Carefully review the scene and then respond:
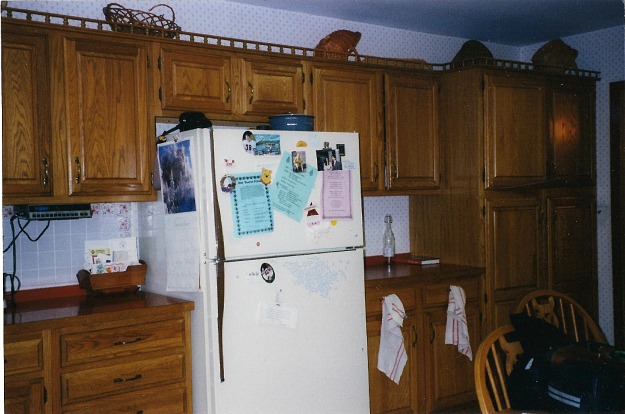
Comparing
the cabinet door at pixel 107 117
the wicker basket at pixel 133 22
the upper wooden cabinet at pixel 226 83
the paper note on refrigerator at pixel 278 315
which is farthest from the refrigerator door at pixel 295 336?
the wicker basket at pixel 133 22

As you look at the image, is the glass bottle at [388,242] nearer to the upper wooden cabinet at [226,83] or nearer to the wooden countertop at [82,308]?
the upper wooden cabinet at [226,83]

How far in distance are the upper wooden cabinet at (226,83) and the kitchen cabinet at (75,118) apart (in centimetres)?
13

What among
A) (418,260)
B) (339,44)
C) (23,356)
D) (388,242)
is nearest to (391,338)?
(418,260)

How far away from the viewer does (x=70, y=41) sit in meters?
2.59

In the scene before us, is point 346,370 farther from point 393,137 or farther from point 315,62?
point 315,62

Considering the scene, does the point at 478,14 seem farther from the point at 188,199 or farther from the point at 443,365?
the point at 188,199

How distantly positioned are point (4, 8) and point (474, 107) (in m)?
2.54

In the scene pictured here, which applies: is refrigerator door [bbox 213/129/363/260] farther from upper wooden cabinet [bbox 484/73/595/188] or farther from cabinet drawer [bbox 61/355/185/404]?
upper wooden cabinet [bbox 484/73/595/188]

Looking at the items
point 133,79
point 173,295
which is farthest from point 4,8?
point 173,295

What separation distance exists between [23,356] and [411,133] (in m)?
2.43

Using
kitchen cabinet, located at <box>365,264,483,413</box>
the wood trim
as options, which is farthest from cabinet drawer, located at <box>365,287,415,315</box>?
the wood trim

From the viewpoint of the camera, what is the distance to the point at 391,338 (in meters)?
3.22

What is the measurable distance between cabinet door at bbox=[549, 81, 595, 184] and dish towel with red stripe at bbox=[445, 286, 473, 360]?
113 cm

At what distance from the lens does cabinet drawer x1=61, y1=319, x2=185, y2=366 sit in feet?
7.82
